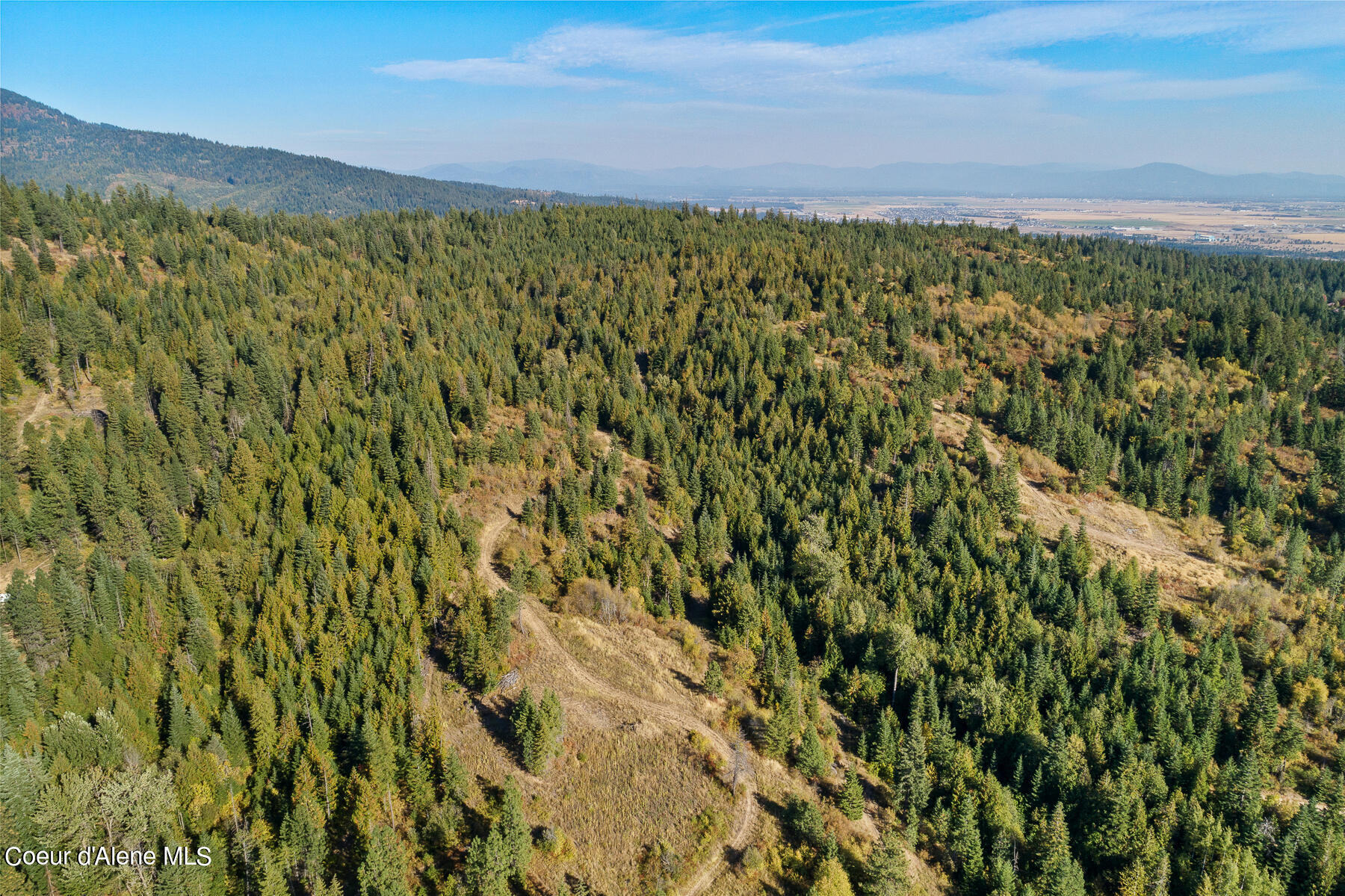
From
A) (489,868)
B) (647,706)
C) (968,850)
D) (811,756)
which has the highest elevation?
(489,868)

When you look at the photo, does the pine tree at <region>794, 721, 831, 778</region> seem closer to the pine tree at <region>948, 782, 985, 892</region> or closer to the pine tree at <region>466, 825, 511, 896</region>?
the pine tree at <region>948, 782, 985, 892</region>

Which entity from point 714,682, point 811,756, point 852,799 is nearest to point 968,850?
point 852,799

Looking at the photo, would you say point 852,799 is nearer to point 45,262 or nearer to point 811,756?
point 811,756

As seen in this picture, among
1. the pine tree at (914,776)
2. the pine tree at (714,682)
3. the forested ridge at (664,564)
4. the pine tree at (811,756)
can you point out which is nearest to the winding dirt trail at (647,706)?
the forested ridge at (664,564)

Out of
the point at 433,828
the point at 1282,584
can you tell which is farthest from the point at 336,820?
the point at 1282,584

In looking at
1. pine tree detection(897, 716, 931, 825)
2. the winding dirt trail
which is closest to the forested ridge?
pine tree detection(897, 716, 931, 825)

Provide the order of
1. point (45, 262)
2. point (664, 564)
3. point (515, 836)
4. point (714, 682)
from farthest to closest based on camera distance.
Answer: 1. point (45, 262)
2. point (664, 564)
3. point (714, 682)
4. point (515, 836)

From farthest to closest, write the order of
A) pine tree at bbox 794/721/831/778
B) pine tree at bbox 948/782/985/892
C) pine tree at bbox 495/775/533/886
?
pine tree at bbox 794/721/831/778
pine tree at bbox 948/782/985/892
pine tree at bbox 495/775/533/886
